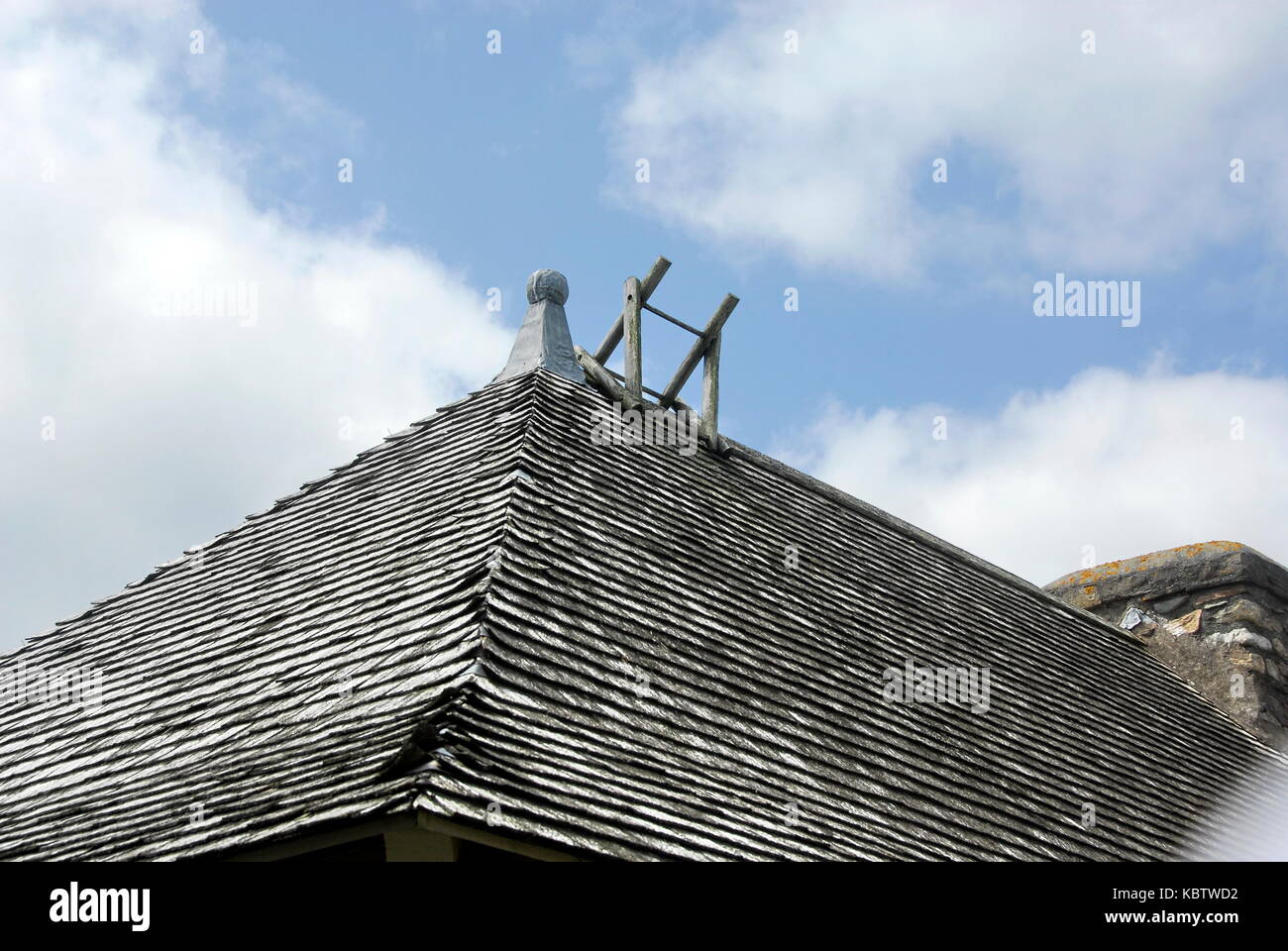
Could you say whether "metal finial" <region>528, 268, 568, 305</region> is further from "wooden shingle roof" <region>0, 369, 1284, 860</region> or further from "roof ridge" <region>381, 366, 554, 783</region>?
"roof ridge" <region>381, 366, 554, 783</region>

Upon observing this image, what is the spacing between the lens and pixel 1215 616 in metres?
12.4

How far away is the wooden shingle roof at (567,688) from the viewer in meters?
4.58

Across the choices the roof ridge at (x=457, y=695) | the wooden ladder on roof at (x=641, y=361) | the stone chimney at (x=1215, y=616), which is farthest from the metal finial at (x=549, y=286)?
the stone chimney at (x=1215, y=616)

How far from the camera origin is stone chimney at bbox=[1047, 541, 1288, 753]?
1178 cm

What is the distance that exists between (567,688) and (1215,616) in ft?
30.3

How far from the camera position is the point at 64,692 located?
7148 mm

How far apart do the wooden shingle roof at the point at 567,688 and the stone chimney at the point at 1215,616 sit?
6.85ft

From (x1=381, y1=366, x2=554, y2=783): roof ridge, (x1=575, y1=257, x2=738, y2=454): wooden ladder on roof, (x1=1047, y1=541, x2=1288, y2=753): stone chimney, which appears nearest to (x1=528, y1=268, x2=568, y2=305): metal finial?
(x1=575, y1=257, x2=738, y2=454): wooden ladder on roof

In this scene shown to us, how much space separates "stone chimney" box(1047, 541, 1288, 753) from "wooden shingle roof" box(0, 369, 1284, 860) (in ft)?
6.85

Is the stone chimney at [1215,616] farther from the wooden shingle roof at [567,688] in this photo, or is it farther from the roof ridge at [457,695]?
the roof ridge at [457,695]

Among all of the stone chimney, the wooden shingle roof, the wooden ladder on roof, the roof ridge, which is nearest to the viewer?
the roof ridge

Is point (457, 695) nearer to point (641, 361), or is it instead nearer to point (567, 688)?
point (567, 688)
